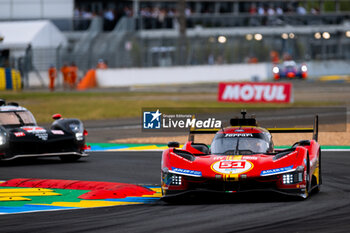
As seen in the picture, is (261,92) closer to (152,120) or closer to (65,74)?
(152,120)

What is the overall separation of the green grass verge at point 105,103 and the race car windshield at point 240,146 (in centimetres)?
1877

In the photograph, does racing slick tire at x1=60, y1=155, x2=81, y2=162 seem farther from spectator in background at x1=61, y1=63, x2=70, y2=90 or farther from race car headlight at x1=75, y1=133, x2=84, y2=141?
spectator in background at x1=61, y1=63, x2=70, y2=90

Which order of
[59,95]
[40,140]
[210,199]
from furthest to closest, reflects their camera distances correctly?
[59,95], [40,140], [210,199]

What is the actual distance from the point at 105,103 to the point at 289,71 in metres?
25.4

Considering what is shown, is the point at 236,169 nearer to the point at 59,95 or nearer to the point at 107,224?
the point at 107,224

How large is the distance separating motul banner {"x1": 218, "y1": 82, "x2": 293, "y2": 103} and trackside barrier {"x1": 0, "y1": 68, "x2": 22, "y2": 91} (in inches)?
633

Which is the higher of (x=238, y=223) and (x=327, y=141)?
(x=238, y=223)

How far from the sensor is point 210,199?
1109 cm

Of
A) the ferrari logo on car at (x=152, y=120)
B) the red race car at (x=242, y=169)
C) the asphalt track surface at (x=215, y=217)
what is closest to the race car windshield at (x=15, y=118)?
the ferrari logo on car at (x=152, y=120)

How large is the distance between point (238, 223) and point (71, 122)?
9.49 meters

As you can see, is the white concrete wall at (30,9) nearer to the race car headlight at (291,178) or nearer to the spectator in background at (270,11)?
the spectator in background at (270,11)

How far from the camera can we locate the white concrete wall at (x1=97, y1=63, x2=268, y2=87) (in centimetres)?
5390

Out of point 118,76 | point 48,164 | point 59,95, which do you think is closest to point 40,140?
point 48,164

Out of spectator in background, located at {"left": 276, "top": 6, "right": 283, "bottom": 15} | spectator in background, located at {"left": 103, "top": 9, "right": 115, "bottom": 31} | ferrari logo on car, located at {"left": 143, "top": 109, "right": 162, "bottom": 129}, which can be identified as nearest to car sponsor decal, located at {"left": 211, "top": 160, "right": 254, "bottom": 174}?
ferrari logo on car, located at {"left": 143, "top": 109, "right": 162, "bottom": 129}
